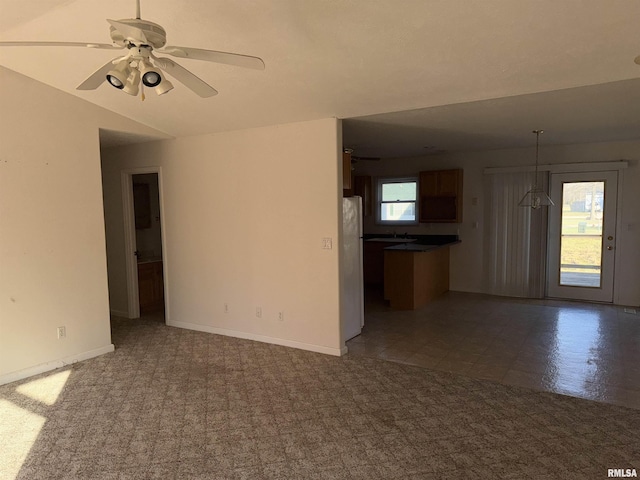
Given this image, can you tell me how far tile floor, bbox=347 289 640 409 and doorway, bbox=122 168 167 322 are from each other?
310cm

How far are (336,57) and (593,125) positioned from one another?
134 inches

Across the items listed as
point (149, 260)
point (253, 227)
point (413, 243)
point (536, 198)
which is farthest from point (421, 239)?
point (149, 260)

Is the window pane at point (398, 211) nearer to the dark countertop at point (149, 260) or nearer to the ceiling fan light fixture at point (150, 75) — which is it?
the dark countertop at point (149, 260)

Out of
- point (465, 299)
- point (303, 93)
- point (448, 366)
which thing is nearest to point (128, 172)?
point (303, 93)

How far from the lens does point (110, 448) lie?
8.36ft

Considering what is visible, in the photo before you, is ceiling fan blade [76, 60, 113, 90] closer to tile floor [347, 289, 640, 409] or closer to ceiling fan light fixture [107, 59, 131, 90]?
ceiling fan light fixture [107, 59, 131, 90]

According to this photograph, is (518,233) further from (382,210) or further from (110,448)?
(110,448)

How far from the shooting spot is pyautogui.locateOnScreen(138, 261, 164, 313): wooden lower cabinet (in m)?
5.84

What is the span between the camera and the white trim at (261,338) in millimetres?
4129

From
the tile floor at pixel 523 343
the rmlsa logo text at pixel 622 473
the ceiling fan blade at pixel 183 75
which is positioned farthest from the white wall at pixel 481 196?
the ceiling fan blade at pixel 183 75

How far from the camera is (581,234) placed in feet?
20.1

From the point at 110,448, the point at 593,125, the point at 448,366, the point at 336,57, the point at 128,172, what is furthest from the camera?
the point at 128,172

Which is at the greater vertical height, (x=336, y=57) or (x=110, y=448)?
(x=336, y=57)

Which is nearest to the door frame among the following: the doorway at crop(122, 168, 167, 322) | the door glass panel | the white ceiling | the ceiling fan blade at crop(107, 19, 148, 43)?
the doorway at crop(122, 168, 167, 322)
